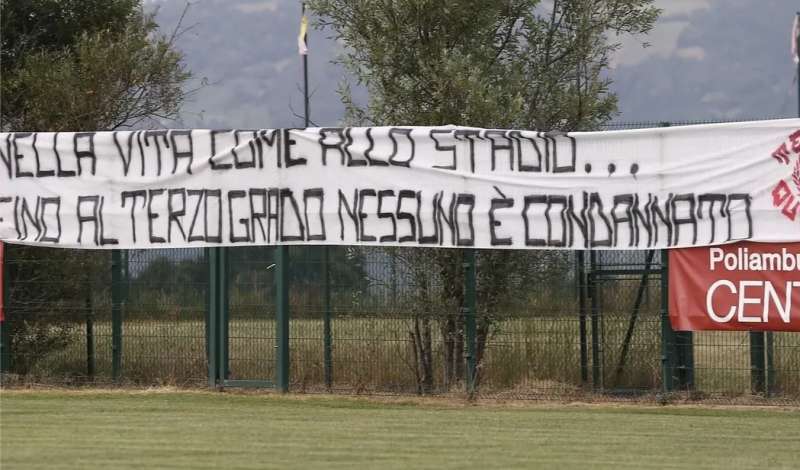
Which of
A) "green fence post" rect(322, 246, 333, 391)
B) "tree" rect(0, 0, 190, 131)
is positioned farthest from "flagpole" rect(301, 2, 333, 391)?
"tree" rect(0, 0, 190, 131)

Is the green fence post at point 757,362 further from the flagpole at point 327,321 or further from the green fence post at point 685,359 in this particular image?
the flagpole at point 327,321

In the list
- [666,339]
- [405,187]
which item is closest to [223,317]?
[405,187]

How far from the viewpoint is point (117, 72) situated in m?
17.3

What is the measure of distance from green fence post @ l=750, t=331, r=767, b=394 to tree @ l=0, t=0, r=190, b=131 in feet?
28.5

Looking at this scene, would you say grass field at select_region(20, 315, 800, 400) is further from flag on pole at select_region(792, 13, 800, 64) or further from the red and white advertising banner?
flag on pole at select_region(792, 13, 800, 64)

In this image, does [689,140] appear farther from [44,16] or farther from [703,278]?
[44,16]

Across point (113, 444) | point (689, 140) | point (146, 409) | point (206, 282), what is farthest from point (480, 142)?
point (113, 444)

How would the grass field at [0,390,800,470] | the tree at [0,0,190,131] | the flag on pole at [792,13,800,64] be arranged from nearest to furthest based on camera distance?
1. the grass field at [0,390,800,470]
2. the tree at [0,0,190,131]
3. the flag on pole at [792,13,800,64]

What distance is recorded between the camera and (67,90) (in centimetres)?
1684

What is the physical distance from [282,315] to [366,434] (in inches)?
138

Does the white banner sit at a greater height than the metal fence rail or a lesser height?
greater

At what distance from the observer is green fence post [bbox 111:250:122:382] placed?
15352 millimetres

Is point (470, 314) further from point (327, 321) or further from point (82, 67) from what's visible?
point (82, 67)

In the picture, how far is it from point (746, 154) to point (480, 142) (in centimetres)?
277
